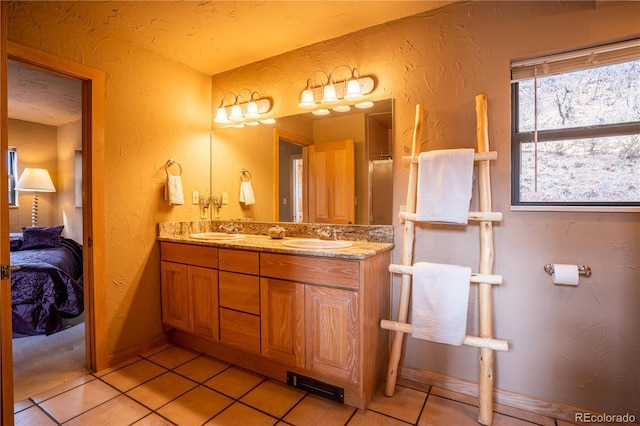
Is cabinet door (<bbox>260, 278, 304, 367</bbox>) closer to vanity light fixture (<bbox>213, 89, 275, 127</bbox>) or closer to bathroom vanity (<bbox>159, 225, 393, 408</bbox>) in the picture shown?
bathroom vanity (<bbox>159, 225, 393, 408</bbox>)

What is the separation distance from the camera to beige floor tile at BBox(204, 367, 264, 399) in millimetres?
1875

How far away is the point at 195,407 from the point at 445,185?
1.80 metres

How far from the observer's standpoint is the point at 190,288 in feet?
7.49

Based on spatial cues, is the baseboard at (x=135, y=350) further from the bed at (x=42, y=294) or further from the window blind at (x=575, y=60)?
the window blind at (x=575, y=60)

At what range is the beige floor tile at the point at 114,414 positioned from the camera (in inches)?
62.9

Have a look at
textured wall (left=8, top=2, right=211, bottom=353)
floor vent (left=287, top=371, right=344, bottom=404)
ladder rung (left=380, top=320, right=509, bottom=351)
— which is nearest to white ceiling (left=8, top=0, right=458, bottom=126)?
textured wall (left=8, top=2, right=211, bottom=353)

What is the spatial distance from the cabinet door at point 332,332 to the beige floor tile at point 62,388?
1432mm

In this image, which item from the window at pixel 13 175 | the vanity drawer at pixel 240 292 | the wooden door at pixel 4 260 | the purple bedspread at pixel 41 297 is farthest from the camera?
the window at pixel 13 175

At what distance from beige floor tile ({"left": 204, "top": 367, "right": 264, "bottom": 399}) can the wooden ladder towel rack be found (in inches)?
32.3

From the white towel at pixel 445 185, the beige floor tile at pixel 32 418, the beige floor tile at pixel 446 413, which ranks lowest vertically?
the beige floor tile at pixel 446 413

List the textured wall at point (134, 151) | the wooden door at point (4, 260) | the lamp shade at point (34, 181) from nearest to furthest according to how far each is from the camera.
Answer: the wooden door at point (4, 260) < the textured wall at point (134, 151) < the lamp shade at point (34, 181)

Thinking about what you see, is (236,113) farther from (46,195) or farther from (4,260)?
(46,195)

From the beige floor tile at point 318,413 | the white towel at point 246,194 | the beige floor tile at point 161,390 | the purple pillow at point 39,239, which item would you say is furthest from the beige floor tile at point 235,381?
the purple pillow at point 39,239

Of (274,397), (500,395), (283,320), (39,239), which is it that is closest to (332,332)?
(283,320)
